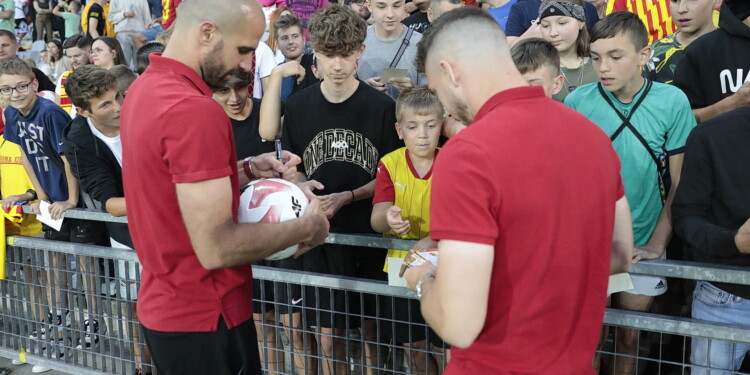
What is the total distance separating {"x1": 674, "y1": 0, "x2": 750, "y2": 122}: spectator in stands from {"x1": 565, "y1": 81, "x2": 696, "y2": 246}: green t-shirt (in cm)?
31

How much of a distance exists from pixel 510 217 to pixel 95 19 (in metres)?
13.8

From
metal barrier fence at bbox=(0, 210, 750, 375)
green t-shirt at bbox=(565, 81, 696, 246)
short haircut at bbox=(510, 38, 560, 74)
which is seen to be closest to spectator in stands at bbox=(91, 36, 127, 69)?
metal barrier fence at bbox=(0, 210, 750, 375)

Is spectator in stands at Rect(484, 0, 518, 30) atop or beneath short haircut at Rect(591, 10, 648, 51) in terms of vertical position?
atop

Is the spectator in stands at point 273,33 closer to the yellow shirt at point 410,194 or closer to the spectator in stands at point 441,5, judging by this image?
the spectator in stands at point 441,5

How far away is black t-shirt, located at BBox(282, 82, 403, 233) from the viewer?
4266 millimetres

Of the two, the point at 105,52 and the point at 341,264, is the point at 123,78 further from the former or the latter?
the point at 105,52

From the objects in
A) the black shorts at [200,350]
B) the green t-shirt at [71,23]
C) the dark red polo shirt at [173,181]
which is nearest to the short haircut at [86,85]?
the dark red polo shirt at [173,181]

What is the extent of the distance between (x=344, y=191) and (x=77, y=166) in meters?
1.85

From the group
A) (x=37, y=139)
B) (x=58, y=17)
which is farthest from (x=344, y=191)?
(x=58, y=17)

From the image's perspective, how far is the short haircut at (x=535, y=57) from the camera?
392 centimetres

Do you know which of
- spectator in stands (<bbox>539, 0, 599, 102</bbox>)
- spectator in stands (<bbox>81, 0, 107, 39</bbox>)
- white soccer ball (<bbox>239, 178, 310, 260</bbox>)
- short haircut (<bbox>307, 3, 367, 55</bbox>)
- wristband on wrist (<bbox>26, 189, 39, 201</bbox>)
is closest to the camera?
white soccer ball (<bbox>239, 178, 310, 260</bbox>)

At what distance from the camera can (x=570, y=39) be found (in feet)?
15.4

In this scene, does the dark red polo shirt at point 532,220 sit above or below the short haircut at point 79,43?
below

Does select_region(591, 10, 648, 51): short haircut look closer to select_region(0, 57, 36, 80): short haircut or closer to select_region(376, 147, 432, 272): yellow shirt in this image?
select_region(376, 147, 432, 272): yellow shirt
